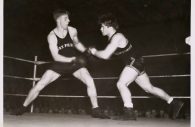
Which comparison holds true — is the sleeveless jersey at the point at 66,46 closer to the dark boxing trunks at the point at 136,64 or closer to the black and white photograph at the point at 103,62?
the black and white photograph at the point at 103,62

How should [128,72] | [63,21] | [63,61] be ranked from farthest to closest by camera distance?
[63,21]
[63,61]
[128,72]

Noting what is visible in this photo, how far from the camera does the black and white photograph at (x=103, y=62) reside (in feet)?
7.80

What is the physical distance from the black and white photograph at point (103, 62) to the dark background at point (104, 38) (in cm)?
1

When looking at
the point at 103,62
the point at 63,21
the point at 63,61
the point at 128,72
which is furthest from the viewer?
the point at 103,62

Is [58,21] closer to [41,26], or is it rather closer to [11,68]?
[41,26]

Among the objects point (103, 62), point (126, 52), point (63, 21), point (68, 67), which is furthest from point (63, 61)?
point (103, 62)

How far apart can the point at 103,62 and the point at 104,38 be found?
0.30 metres

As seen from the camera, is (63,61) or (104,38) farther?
(104,38)

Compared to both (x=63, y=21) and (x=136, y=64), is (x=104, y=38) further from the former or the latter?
(x=136, y=64)

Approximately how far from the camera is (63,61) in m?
2.63

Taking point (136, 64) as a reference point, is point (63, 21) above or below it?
above

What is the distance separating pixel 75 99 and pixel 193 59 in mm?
1929

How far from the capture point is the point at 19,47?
13.0 ft

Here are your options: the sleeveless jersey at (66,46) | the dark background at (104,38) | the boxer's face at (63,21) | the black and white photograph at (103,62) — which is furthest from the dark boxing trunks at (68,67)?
the dark background at (104,38)
